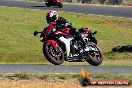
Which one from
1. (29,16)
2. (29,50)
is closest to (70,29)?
(29,50)

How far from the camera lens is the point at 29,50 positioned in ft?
115

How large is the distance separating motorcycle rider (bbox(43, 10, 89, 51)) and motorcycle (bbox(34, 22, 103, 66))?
0.24ft

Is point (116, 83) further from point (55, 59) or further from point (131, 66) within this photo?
point (131, 66)

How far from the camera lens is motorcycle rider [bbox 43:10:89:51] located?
34.9ft

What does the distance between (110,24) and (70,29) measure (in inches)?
1729

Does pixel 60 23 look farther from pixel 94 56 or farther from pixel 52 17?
pixel 94 56

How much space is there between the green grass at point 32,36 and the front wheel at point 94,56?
1322cm

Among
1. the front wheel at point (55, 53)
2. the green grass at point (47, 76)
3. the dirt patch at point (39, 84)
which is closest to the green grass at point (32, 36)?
the green grass at point (47, 76)

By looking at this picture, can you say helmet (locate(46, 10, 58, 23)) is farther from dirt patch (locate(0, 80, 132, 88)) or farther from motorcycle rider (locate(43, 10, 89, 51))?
dirt patch (locate(0, 80, 132, 88))

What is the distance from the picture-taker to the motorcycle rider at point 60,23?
10625 millimetres

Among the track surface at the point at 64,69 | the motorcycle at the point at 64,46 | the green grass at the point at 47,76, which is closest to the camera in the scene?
the motorcycle at the point at 64,46

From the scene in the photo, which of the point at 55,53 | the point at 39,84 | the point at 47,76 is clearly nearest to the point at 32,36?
the point at 47,76

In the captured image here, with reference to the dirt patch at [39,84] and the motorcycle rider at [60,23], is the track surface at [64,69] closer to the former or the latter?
the dirt patch at [39,84]

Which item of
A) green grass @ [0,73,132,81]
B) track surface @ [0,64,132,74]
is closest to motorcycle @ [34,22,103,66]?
green grass @ [0,73,132,81]
